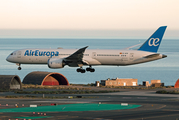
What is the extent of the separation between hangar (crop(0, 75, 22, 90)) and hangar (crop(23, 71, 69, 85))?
1730 centimetres

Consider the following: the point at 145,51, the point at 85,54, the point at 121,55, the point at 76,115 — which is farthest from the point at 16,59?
the point at 76,115

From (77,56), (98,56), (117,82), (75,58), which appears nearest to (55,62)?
(75,58)

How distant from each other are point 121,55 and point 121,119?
41807 mm

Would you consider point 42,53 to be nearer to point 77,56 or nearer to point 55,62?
point 55,62

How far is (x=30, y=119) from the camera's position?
1297 inches

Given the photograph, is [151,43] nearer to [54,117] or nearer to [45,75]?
[45,75]

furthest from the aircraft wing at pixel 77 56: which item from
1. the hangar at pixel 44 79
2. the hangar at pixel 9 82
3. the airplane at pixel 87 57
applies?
the hangar at pixel 44 79

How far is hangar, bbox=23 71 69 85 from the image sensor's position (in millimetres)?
103438

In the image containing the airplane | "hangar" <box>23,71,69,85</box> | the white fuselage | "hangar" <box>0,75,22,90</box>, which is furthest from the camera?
"hangar" <box>23,71,69,85</box>

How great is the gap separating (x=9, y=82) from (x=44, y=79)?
2343cm

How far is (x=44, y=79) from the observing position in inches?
4087

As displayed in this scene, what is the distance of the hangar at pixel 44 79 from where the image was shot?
103 m

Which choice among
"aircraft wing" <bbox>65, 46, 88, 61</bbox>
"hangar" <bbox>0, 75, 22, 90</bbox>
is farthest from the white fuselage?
"hangar" <bbox>0, 75, 22, 90</bbox>

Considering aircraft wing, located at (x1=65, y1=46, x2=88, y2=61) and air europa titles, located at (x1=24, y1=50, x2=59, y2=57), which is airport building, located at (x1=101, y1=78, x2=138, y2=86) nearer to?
aircraft wing, located at (x1=65, y1=46, x2=88, y2=61)
